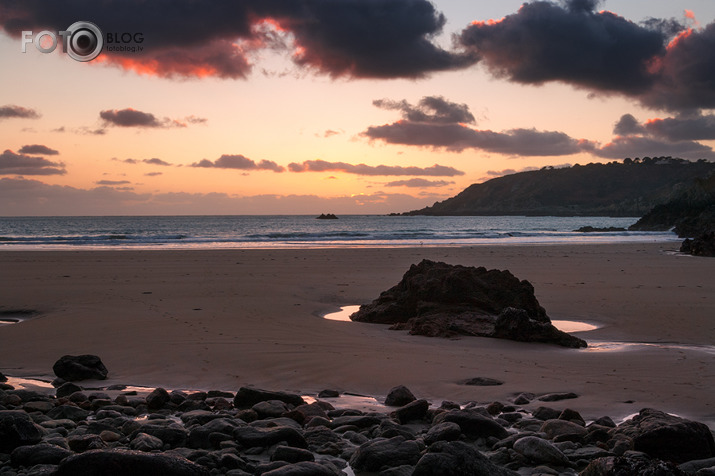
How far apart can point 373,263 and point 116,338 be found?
13188mm

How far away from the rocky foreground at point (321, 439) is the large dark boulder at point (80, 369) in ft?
2.79

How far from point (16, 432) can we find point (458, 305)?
660 cm

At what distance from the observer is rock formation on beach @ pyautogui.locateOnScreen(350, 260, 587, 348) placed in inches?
330

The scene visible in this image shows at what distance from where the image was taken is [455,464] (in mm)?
3406

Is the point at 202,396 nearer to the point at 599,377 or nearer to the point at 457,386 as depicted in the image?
the point at 457,386

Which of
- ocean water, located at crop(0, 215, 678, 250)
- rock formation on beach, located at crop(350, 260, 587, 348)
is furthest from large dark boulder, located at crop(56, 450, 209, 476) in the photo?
ocean water, located at crop(0, 215, 678, 250)

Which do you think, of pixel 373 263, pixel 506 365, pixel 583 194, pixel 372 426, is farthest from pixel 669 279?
pixel 583 194

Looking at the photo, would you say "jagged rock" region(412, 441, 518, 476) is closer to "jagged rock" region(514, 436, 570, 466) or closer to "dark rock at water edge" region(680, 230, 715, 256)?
"jagged rock" region(514, 436, 570, 466)

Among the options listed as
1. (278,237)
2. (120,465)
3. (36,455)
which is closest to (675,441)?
(120,465)

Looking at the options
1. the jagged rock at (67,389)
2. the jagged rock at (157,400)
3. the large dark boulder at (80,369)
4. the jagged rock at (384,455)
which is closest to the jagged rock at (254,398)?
the jagged rock at (157,400)

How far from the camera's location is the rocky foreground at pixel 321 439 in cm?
346

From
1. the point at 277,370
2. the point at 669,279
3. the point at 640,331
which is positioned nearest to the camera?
the point at 277,370

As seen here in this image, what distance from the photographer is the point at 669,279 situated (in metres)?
15.4

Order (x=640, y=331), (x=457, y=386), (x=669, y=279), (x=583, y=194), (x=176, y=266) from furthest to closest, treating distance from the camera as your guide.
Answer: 1. (x=583, y=194)
2. (x=176, y=266)
3. (x=669, y=279)
4. (x=640, y=331)
5. (x=457, y=386)
